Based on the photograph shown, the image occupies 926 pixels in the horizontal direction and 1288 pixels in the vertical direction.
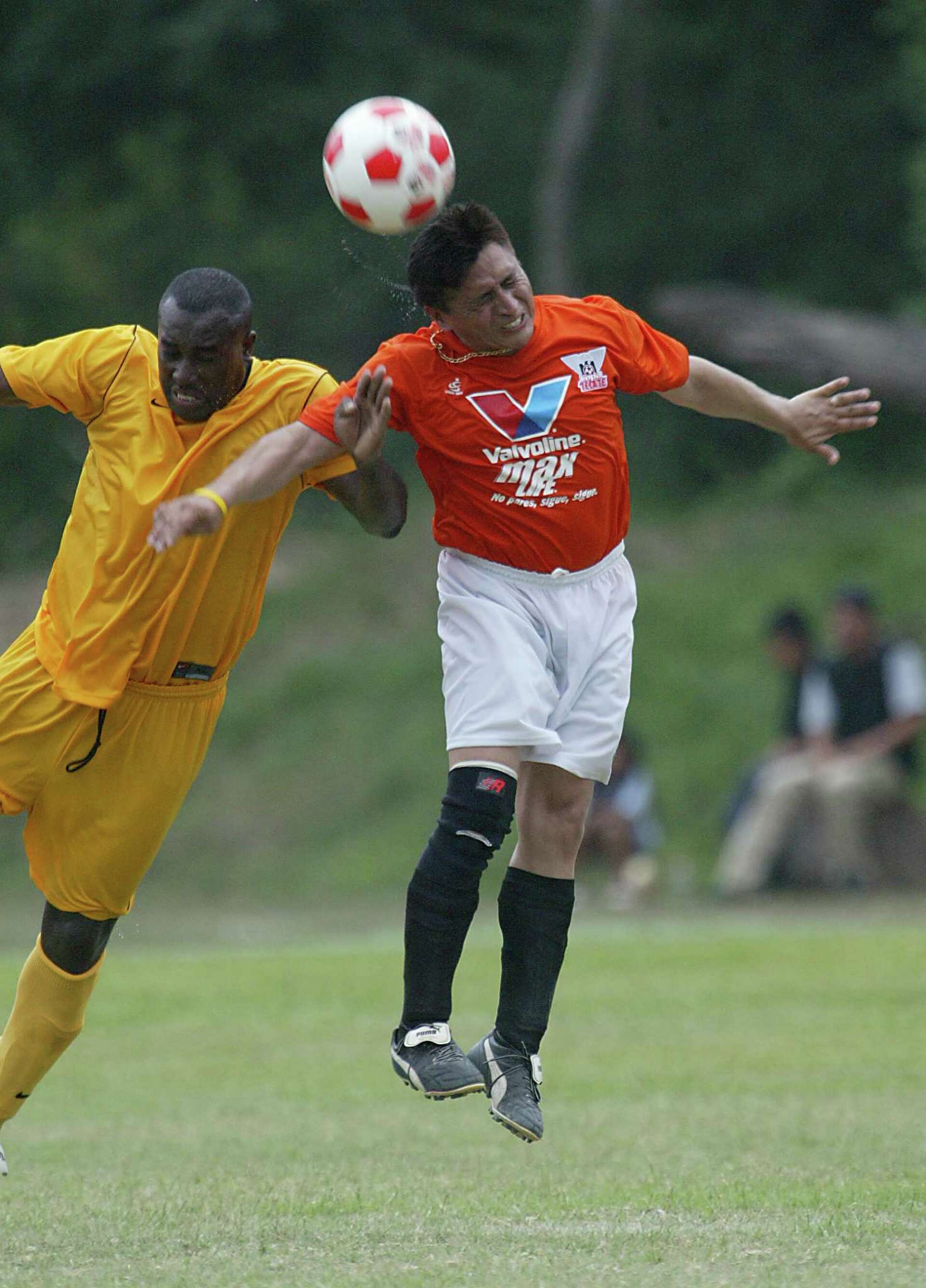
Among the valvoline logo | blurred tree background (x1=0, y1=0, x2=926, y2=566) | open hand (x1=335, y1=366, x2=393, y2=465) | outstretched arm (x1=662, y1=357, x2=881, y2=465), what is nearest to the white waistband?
the valvoline logo

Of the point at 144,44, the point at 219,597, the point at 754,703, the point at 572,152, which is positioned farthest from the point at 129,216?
the point at 219,597

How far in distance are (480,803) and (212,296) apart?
5.16 ft

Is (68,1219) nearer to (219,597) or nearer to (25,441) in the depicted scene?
(219,597)

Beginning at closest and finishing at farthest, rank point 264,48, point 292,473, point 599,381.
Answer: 1. point 292,473
2. point 599,381
3. point 264,48

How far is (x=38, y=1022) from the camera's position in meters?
6.00

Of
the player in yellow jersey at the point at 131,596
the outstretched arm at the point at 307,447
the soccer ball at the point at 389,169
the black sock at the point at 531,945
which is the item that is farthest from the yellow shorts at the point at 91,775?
the soccer ball at the point at 389,169

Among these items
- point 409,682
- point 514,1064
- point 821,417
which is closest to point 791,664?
point 409,682

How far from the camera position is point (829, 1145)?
6750 mm

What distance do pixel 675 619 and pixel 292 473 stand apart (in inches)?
604

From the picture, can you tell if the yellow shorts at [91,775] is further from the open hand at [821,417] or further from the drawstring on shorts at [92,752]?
the open hand at [821,417]

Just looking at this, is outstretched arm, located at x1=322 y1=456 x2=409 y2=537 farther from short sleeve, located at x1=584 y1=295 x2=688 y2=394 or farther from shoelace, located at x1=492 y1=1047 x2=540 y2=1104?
shoelace, located at x1=492 y1=1047 x2=540 y2=1104

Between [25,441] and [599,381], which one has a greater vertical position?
[25,441]

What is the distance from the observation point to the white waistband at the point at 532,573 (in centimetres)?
567

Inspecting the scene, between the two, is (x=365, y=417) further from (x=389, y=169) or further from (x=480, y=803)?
(x=480, y=803)
